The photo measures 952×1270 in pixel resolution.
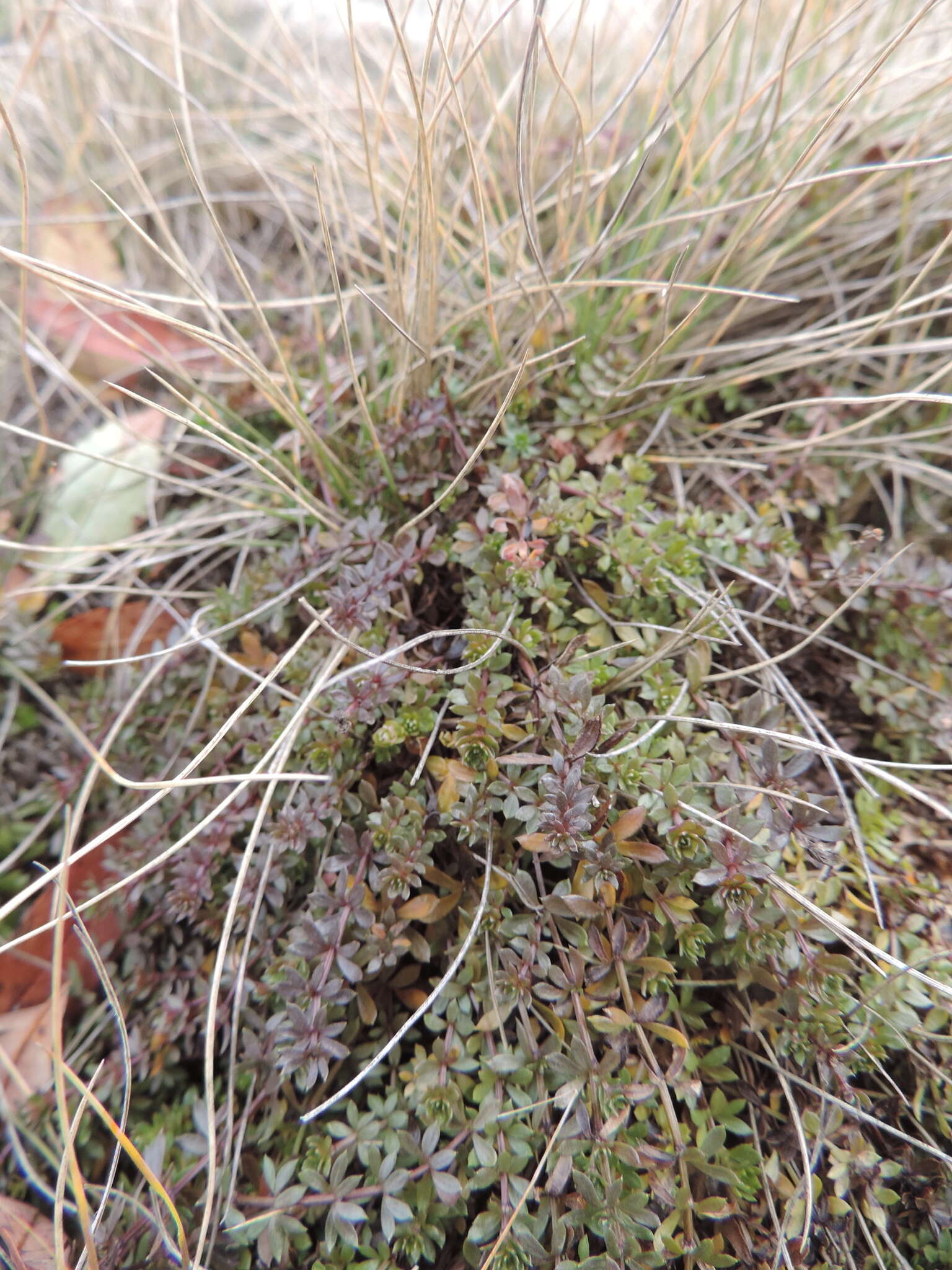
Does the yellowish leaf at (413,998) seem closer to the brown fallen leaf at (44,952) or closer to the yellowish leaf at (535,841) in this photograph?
the yellowish leaf at (535,841)

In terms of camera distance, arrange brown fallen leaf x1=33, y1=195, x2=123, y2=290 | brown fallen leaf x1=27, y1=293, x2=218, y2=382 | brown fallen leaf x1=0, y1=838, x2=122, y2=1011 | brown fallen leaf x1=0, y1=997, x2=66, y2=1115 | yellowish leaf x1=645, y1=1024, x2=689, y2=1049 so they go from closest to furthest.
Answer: yellowish leaf x1=645, y1=1024, x2=689, y2=1049
brown fallen leaf x1=0, y1=997, x2=66, y2=1115
brown fallen leaf x1=0, y1=838, x2=122, y2=1011
brown fallen leaf x1=27, y1=293, x2=218, y2=382
brown fallen leaf x1=33, y1=195, x2=123, y2=290

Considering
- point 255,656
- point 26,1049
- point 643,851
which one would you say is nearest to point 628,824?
point 643,851

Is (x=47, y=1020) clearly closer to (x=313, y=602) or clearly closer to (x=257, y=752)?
(x=257, y=752)

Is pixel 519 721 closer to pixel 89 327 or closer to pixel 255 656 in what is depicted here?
pixel 255 656

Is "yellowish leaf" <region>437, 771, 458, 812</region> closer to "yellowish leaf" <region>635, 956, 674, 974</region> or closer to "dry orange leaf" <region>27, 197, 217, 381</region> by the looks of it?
"yellowish leaf" <region>635, 956, 674, 974</region>

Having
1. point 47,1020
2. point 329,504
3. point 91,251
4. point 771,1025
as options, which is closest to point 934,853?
point 771,1025

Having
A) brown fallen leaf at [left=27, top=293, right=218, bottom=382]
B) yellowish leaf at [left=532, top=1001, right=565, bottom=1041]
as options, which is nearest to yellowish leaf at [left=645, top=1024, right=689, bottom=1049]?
yellowish leaf at [left=532, top=1001, right=565, bottom=1041]
